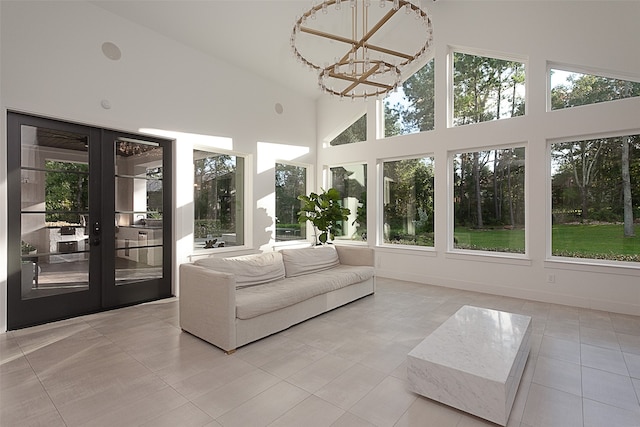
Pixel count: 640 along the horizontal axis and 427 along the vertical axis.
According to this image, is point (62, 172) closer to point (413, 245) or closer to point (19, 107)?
point (19, 107)

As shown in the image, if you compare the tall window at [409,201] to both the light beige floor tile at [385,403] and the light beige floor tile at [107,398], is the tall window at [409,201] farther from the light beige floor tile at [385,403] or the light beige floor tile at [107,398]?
the light beige floor tile at [107,398]

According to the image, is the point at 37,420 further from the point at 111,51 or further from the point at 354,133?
the point at 354,133

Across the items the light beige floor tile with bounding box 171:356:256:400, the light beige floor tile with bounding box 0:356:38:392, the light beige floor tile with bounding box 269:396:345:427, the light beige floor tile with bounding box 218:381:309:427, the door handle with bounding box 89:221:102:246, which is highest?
the door handle with bounding box 89:221:102:246

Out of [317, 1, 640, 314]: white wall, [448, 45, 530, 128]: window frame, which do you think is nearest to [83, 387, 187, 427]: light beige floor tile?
[317, 1, 640, 314]: white wall

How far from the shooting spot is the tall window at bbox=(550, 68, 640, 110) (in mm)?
4148

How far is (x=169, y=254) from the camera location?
486 centimetres

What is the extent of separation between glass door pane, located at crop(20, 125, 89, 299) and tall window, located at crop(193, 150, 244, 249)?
154cm

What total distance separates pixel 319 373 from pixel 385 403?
1.95 feet

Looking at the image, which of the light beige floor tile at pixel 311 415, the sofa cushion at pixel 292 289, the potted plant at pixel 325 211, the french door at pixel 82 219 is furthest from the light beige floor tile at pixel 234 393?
the potted plant at pixel 325 211

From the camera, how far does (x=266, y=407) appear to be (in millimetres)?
2135

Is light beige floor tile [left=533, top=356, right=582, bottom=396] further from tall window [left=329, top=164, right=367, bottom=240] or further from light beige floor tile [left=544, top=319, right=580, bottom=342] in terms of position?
tall window [left=329, top=164, right=367, bottom=240]

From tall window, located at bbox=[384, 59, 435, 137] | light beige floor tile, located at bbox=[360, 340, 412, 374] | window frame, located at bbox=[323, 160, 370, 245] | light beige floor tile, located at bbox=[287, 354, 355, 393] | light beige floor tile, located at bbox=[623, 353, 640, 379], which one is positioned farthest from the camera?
window frame, located at bbox=[323, 160, 370, 245]

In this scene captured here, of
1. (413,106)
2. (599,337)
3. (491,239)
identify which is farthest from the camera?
(413,106)

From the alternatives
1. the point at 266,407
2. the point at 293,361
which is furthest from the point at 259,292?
the point at 266,407
